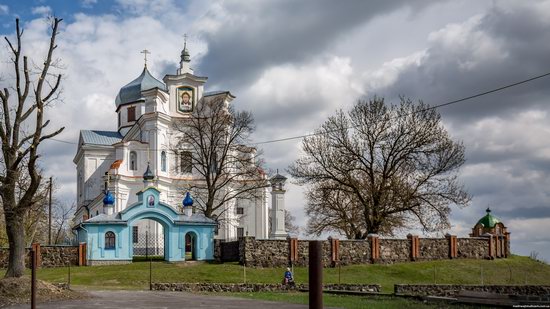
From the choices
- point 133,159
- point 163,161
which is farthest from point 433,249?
point 133,159

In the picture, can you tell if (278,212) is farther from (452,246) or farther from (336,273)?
(336,273)

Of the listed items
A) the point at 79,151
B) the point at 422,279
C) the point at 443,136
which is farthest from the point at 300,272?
the point at 79,151

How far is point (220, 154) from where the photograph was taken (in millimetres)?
52719

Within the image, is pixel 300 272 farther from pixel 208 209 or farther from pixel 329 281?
pixel 208 209

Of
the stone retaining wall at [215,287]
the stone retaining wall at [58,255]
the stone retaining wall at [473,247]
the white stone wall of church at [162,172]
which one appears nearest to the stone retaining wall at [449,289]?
the stone retaining wall at [215,287]

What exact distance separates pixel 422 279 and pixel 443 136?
35.1 ft

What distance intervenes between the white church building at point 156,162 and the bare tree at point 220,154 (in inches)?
47.7

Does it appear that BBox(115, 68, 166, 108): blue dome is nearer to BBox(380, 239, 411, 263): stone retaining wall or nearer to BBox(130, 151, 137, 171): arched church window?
BBox(130, 151, 137, 171): arched church window

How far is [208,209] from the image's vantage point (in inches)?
1850

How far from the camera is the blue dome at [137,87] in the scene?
62750 mm

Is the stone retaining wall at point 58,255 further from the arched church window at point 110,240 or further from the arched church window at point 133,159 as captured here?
the arched church window at point 133,159

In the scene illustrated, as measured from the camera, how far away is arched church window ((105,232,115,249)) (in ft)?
130

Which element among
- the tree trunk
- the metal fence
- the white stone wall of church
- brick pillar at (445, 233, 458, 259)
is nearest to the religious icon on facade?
the white stone wall of church

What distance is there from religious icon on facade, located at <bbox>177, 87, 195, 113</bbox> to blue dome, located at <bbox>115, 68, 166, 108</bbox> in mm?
4080
